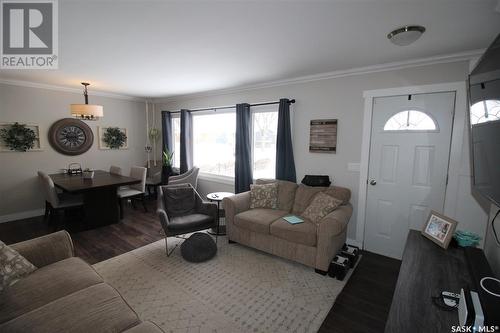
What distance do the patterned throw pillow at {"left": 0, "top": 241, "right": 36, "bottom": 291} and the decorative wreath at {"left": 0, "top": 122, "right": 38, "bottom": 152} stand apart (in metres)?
3.49

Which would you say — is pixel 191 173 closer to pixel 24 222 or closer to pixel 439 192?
pixel 24 222

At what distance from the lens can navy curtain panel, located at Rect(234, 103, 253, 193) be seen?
14.1ft

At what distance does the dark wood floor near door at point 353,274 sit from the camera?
2061 millimetres

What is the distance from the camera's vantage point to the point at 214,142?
5234 mm

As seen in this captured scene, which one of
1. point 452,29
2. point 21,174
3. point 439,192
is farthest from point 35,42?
point 439,192

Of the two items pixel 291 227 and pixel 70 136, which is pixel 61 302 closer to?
pixel 291 227

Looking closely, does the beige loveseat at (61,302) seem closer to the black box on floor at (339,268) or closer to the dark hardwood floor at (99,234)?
the dark hardwood floor at (99,234)

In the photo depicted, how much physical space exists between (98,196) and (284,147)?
3.36 metres

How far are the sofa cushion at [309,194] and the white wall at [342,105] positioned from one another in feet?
0.69

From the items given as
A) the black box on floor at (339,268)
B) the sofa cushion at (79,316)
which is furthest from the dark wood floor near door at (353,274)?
the sofa cushion at (79,316)

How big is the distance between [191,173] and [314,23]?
3790mm

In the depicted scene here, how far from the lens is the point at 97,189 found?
3801 mm

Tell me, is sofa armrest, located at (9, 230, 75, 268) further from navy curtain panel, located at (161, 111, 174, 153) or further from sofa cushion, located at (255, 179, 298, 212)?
A: navy curtain panel, located at (161, 111, 174, 153)

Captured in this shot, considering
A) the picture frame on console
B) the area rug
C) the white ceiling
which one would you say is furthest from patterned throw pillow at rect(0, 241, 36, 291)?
the picture frame on console
